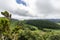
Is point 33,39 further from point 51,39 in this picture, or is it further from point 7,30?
point 7,30

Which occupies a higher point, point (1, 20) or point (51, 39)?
point (1, 20)

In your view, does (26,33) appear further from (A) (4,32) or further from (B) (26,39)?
(A) (4,32)

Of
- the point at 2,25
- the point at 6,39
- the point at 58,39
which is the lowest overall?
the point at 58,39

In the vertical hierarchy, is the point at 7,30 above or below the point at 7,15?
below

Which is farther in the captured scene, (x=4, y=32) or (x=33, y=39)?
(x=33, y=39)

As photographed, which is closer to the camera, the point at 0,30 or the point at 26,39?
the point at 0,30

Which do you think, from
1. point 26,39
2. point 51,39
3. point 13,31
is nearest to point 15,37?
point 13,31

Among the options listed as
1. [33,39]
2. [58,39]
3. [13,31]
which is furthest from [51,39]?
[13,31]

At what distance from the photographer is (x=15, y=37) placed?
56.8 m

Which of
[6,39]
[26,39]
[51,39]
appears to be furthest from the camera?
[51,39]

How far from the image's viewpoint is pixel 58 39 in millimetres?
106562

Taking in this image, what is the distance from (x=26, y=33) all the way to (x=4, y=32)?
40.3m

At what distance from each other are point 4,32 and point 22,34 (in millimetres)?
40937

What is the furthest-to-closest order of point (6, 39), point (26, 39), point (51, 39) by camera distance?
point (51, 39) → point (26, 39) → point (6, 39)
